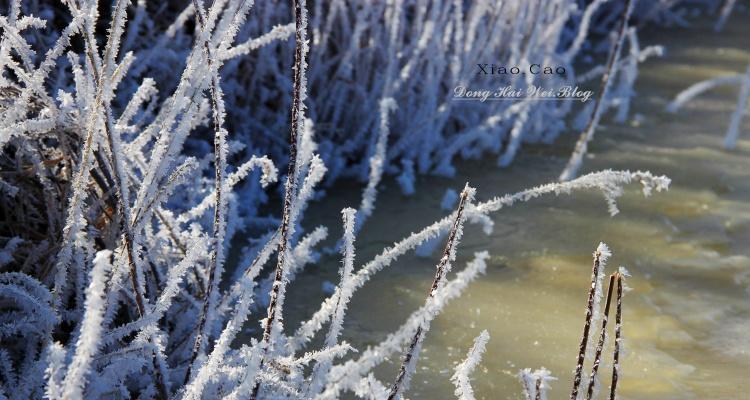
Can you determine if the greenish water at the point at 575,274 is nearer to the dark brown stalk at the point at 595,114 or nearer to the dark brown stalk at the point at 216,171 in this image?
the dark brown stalk at the point at 595,114

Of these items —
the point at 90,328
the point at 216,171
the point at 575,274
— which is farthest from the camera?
the point at 575,274

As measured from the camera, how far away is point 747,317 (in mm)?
1803

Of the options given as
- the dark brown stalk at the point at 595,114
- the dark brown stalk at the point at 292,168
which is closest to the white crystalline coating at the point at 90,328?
the dark brown stalk at the point at 292,168

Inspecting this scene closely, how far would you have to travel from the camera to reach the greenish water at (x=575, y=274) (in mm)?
1649

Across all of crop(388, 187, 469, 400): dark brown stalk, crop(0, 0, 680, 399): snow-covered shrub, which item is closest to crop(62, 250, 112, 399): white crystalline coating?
crop(0, 0, 680, 399): snow-covered shrub

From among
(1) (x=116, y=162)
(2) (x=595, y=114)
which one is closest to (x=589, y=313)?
(1) (x=116, y=162)

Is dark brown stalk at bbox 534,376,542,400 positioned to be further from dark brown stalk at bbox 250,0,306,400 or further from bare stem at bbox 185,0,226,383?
bare stem at bbox 185,0,226,383

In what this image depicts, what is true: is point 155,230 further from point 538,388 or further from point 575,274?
point 538,388

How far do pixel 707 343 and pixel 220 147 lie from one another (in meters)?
1.09

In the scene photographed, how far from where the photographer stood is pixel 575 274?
2.02m

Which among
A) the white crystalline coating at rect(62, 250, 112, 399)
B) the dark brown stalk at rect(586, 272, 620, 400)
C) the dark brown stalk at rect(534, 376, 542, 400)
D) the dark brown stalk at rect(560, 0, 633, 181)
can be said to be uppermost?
the dark brown stalk at rect(560, 0, 633, 181)

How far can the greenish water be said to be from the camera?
1.65 metres

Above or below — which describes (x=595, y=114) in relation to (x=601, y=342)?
above

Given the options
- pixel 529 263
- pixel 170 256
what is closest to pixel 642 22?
pixel 529 263
